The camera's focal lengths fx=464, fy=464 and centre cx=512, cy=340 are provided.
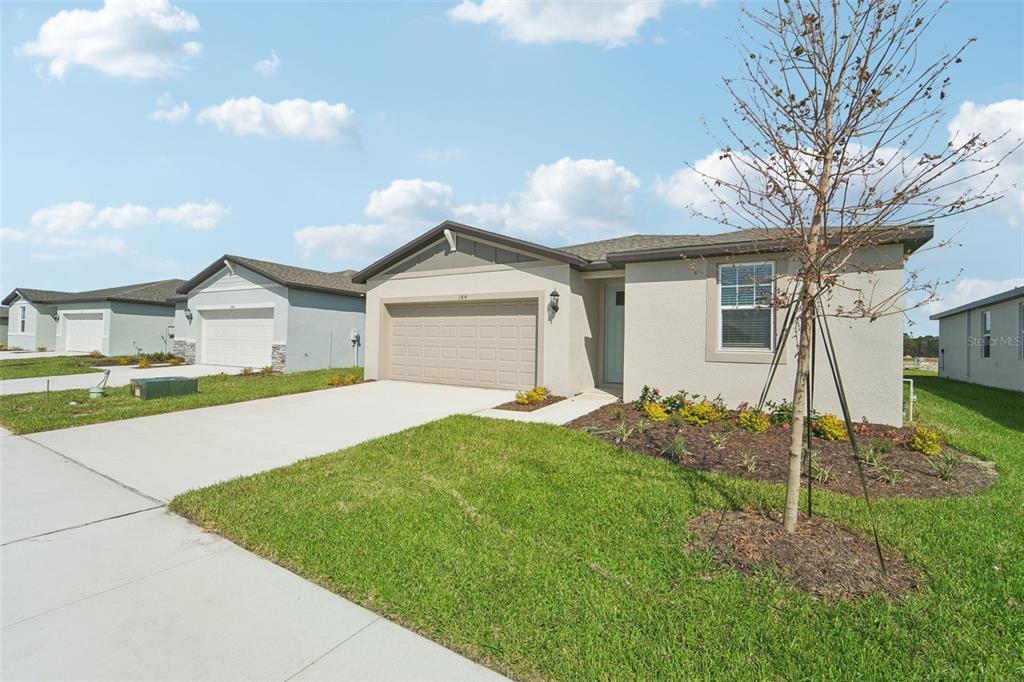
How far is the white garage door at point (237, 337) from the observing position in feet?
58.3

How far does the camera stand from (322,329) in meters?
18.2

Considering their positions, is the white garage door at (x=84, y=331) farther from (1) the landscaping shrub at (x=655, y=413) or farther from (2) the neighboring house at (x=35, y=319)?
(1) the landscaping shrub at (x=655, y=413)

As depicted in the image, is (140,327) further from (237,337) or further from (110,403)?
(110,403)

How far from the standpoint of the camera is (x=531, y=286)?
11.4m

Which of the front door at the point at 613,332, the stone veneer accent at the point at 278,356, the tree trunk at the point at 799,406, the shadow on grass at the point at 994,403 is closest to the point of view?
the tree trunk at the point at 799,406

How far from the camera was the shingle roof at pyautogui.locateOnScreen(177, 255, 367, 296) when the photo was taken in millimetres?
17062

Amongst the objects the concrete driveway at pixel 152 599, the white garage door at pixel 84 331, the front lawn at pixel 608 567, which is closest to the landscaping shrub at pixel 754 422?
the front lawn at pixel 608 567

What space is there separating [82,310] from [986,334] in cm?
4105

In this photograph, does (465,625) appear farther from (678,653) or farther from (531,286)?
(531,286)

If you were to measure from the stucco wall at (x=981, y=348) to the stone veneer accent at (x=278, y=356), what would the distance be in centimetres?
2335

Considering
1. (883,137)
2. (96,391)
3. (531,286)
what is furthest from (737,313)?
(96,391)

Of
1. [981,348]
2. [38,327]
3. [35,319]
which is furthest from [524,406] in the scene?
[35,319]

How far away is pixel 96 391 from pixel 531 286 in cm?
1016

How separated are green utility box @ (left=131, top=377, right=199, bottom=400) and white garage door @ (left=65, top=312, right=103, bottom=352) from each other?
17607 millimetres
